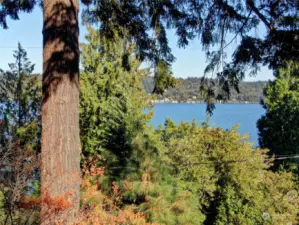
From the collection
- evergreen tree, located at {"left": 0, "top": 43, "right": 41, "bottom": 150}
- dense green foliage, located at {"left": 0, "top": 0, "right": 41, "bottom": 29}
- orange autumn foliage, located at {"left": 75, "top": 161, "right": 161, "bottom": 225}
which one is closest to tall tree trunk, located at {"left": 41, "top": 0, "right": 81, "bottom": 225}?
orange autumn foliage, located at {"left": 75, "top": 161, "right": 161, "bottom": 225}

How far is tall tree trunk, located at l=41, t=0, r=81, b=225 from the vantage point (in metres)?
2.58

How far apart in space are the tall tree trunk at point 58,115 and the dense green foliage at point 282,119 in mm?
19822

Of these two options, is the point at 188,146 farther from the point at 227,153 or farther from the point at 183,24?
the point at 183,24

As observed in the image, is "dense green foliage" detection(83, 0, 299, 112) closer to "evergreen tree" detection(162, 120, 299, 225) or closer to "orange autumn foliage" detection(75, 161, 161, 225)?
"orange autumn foliage" detection(75, 161, 161, 225)

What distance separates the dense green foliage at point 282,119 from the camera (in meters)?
20.7

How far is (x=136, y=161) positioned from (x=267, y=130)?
18498 mm

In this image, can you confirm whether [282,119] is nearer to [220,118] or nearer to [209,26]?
[209,26]

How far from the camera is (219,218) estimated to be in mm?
12867

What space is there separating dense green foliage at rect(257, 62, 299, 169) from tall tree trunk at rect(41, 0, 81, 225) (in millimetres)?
19822

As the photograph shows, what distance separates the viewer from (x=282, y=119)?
69.1ft

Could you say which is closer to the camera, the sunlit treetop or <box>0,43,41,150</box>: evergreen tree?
the sunlit treetop

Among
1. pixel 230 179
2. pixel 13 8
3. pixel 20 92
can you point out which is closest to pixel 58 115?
pixel 13 8

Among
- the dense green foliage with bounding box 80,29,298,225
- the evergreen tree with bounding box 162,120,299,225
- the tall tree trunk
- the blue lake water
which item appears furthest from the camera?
the blue lake water

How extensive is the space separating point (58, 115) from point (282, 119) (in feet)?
68.5
